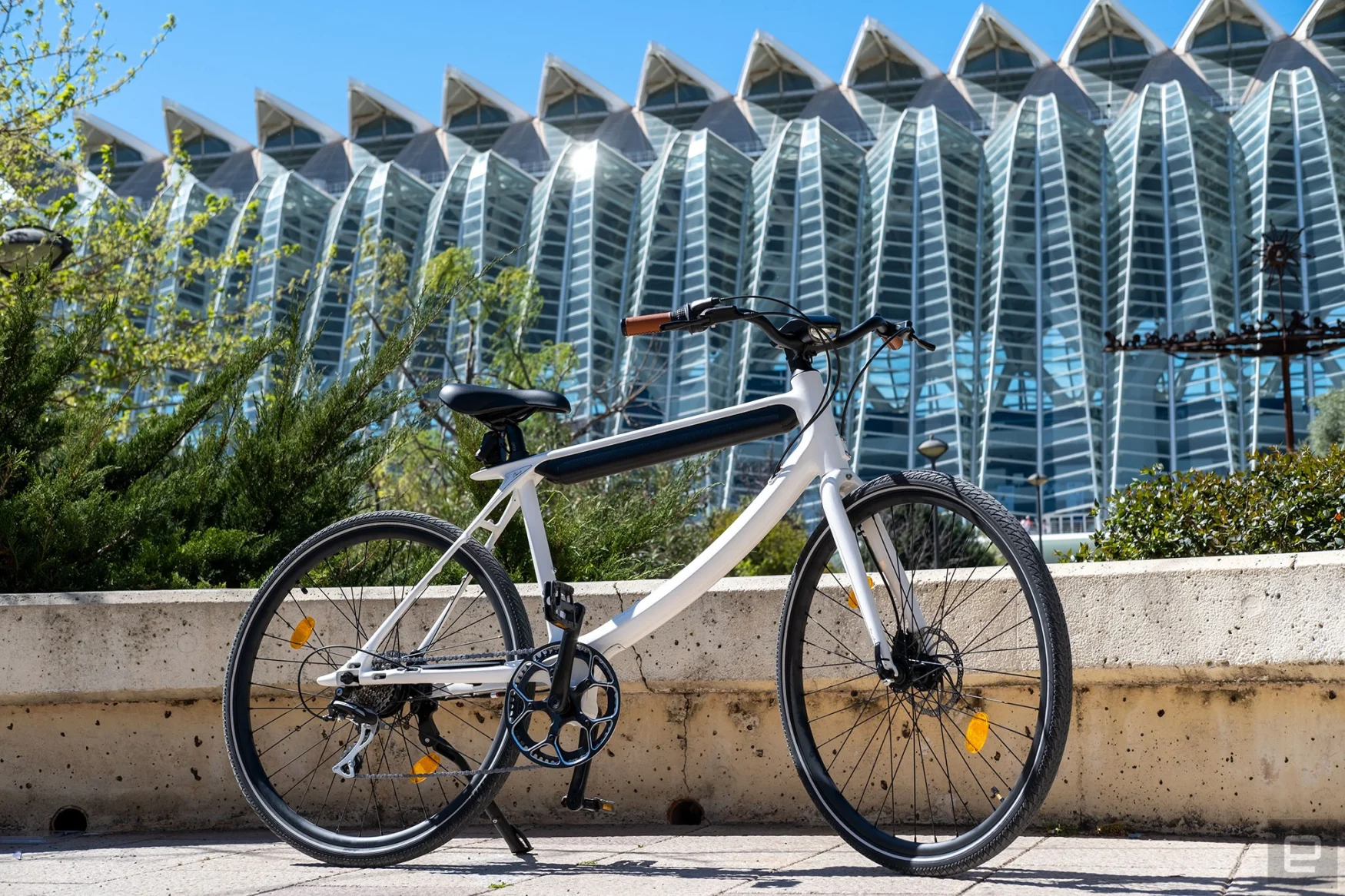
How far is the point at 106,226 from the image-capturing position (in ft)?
48.4

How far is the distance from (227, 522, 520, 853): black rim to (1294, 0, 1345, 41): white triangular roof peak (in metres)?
85.4

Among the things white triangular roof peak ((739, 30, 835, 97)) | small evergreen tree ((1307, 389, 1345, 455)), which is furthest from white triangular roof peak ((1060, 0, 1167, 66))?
small evergreen tree ((1307, 389, 1345, 455))

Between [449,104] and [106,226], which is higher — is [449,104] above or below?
above

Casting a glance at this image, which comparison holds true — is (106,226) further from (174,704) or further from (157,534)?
(174,704)

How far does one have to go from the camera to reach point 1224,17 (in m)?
78.4

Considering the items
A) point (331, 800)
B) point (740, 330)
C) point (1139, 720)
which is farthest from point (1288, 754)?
point (740, 330)

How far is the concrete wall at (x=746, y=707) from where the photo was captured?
10.1 ft

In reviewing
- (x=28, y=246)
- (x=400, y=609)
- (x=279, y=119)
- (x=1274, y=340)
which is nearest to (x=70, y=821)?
(x=400, y=609)

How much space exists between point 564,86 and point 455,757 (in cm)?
8446

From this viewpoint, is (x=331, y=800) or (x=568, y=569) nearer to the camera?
(x=331, y=800)

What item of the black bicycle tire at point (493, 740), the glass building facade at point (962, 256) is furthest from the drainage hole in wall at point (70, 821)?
the glass building facade at point (962, 256)

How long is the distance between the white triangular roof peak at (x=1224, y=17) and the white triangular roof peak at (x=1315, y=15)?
1.03 m

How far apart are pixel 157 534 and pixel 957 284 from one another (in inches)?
1971

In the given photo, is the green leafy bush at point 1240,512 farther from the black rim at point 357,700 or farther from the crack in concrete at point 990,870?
the black rim at point 357,700
